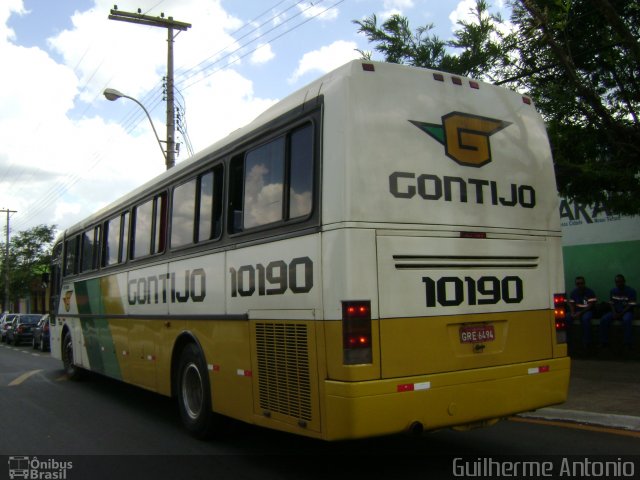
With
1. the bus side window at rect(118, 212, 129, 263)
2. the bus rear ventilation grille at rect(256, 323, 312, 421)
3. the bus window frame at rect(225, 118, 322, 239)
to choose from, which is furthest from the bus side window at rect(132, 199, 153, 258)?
the bus rear ventilation grille at rect(256, 323, 312, 421)

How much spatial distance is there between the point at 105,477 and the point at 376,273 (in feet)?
10.2

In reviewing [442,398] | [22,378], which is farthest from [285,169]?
[22,378]

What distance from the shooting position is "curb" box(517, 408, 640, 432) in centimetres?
633

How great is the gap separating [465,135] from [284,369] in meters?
2.54

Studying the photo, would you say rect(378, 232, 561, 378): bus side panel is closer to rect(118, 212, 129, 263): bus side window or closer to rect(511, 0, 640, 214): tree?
rect(511, 0, 640, 214): tree

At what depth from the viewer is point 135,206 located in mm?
8828

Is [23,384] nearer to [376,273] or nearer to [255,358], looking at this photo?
[255,358]

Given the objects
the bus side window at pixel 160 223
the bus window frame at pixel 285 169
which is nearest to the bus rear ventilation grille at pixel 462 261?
the bus window frame at pixel 285 169

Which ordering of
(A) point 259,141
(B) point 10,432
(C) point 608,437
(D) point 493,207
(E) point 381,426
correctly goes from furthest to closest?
(B) point 10,432 → (C) point 608,437 → (A) point 259,141 → (D) point 493,207 → (E) point 381,426

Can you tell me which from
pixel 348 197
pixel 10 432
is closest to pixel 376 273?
pixel 348 197

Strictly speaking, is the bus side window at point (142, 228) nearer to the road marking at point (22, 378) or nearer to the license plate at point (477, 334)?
the license plate at point (477, 334)

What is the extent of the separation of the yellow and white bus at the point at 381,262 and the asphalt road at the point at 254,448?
48 centimetres

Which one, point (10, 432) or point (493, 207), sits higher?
point (493, 207)

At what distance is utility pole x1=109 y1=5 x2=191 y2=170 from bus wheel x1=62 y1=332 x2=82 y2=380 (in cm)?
746
